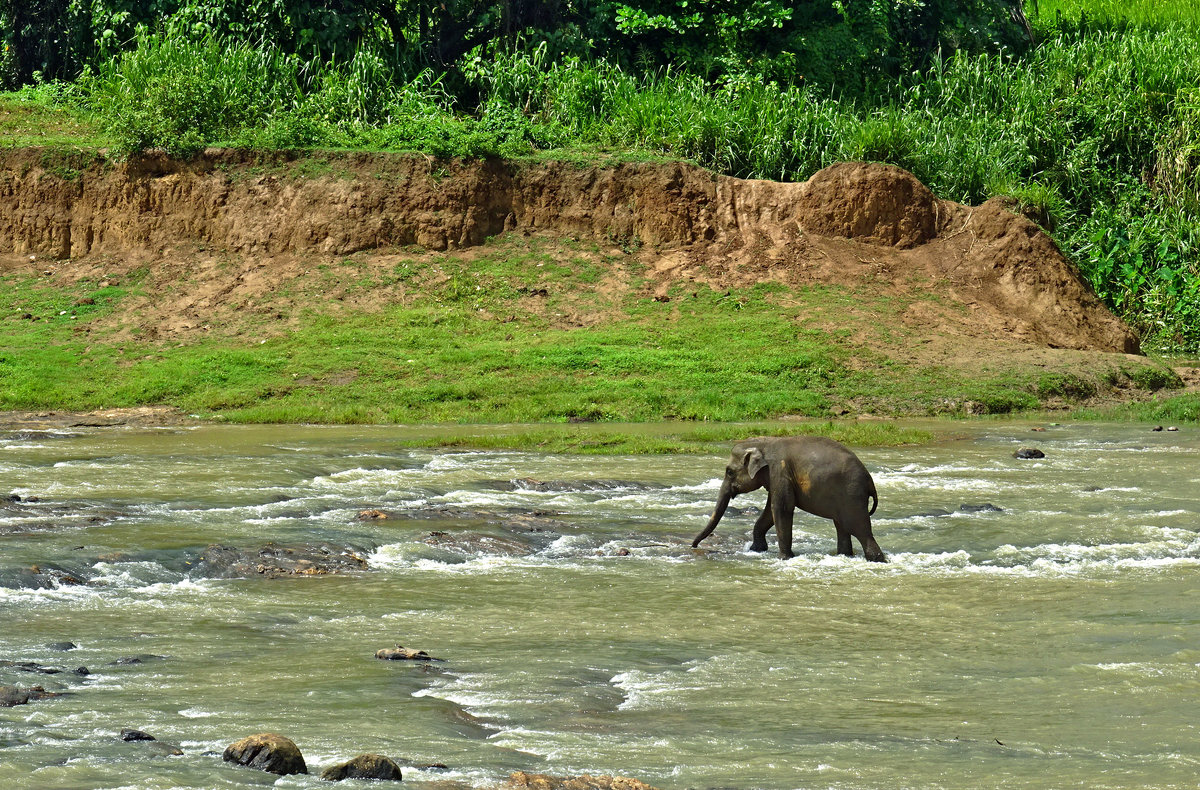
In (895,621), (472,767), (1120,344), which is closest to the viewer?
(472,767)

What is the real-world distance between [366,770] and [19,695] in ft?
5.83

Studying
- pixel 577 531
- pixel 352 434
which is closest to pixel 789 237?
pixel 352 434

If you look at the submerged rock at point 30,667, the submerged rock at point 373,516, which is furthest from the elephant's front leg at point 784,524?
the submerged rock at point 30,667

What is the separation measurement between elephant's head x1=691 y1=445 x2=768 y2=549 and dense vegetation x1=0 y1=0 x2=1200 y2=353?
17329 mm

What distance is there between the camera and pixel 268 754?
4801 mm

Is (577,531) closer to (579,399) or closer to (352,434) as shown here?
(352,434)

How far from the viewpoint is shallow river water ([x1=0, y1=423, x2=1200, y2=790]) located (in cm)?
518

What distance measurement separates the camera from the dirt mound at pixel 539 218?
2502 cm

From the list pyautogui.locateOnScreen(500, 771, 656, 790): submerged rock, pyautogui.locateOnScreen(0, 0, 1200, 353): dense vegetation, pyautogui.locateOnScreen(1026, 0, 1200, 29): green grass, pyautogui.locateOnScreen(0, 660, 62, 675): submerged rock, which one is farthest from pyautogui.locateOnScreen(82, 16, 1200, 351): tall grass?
pyautogui.locateOnScreen(500, 771, 656, 790): submerged rock

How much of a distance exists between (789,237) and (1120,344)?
6.00 meters

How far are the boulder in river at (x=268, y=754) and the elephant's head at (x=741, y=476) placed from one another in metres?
5.29

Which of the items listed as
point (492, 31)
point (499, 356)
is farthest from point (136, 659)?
point (492, 31)

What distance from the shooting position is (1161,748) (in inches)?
207

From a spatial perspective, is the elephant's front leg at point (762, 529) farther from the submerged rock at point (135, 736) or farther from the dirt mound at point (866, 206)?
the dirt mound at point (866, 206)
